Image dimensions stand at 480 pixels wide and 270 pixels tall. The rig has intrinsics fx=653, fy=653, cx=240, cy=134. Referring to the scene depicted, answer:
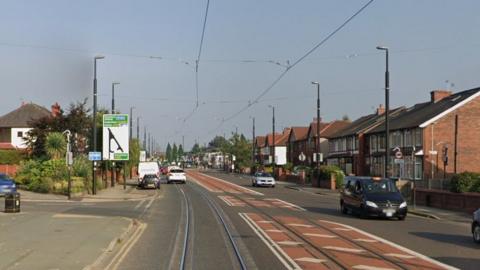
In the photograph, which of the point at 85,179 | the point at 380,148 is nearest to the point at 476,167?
the point at 380,148

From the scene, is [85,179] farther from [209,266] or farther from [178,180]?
[209,266]

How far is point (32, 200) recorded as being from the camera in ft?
117

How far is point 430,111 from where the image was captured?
63.2 metres

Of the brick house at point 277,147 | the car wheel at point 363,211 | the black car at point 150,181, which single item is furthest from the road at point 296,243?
the brick house at point 277,147

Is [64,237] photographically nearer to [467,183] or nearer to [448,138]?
[467,183]

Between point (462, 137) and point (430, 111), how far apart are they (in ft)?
14.4

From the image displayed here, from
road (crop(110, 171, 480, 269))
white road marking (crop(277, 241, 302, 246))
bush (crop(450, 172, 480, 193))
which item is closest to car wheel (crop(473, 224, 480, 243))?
road (crop(110, 171, 480, 269))

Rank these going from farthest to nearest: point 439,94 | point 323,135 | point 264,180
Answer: point 323,135, point 439,94, point 264,180

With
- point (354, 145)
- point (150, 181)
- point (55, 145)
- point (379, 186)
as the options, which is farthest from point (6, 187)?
point (354, 145)

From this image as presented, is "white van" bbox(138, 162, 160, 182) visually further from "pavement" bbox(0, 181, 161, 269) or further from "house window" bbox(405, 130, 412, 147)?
"pavement" bbox(0, 181, 161, 269)

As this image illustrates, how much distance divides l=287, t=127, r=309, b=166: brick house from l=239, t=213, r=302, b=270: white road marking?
91.2m

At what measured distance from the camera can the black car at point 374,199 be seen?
25219mm

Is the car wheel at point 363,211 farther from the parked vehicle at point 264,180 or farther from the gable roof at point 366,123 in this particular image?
the gable roof at point 366,123

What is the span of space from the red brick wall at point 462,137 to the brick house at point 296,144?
170ft
